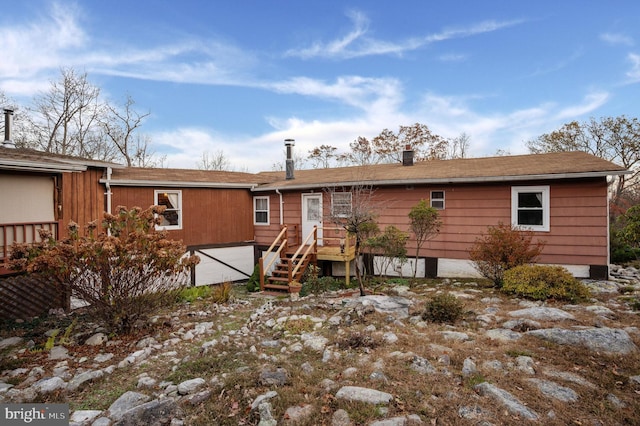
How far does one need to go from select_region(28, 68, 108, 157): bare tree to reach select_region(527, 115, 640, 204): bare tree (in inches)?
1148

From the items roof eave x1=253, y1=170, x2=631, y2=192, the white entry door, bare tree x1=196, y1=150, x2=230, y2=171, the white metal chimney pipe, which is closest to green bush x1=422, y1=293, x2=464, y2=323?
roof eave x1=253, y1=170, x2=631, y2=192

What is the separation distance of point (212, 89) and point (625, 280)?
18.3m

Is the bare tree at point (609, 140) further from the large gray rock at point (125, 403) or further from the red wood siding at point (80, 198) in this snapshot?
the red wood siding at point (80, 198)

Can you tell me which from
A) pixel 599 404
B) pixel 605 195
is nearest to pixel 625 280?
pixel 605 195

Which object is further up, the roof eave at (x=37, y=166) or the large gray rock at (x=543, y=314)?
the roof eave at (x=37, y=166)

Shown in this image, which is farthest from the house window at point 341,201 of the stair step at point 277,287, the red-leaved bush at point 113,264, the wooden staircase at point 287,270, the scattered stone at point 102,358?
the scattered stone at point 102,358

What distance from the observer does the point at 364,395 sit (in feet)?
11.1

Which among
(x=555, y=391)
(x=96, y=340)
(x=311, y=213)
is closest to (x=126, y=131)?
(x=311, y=213)

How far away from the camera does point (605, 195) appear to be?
8.20 m

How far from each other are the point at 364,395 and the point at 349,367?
0.71 meters

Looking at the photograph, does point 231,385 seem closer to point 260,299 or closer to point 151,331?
point 151,331

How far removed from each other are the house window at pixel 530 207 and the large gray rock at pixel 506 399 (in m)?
6.89

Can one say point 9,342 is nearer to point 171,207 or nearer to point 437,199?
point 171,207

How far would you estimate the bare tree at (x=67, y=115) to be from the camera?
1841cm
